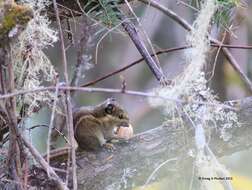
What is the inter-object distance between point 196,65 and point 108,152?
1.51ft

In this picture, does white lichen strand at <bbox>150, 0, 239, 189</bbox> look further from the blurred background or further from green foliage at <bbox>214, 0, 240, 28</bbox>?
the blurred background

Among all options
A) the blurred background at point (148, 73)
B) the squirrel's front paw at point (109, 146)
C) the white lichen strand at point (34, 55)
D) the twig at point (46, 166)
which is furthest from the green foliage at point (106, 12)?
the blurred background at point (148, 73)

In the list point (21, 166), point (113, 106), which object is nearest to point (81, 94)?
point (113, 106)

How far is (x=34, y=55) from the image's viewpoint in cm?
163

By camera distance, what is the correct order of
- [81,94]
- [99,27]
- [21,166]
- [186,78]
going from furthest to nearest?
[81,94], [99,27], [21,166], [186,78]

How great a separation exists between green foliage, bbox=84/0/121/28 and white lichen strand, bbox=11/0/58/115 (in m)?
0.20

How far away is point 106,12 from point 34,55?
276 mm

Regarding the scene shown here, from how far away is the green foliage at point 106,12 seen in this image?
181cm

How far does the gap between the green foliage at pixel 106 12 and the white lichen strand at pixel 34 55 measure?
7.9 inches

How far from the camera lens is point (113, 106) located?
6.24ft

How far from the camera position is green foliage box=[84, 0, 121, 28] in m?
1.81

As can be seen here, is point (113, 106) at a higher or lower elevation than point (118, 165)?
higher

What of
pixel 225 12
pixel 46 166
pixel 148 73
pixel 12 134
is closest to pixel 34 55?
pixel 12 134

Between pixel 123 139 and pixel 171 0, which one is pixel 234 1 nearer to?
pixel 123 139
